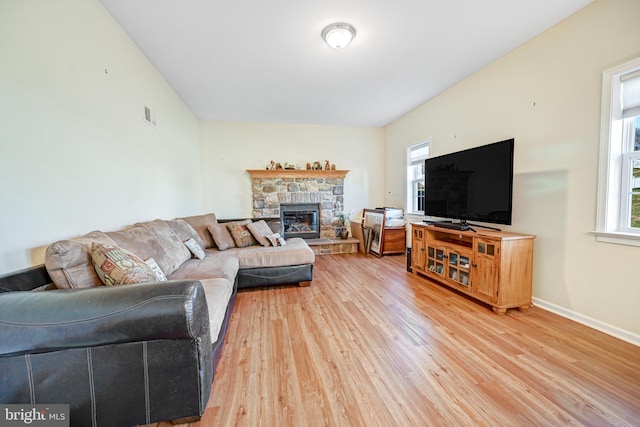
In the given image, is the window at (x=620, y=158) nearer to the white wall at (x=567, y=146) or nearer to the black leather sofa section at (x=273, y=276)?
the white wall at (x=567, y=146)

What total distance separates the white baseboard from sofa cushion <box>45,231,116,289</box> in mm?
3616

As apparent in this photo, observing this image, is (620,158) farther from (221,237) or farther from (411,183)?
(221,237)

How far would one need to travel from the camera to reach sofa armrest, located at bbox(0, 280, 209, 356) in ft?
3.21

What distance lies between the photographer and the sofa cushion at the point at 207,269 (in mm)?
2156

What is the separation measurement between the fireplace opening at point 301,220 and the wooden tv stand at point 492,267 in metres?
2.89

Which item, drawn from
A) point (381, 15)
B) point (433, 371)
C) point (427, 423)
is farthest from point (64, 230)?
point (381, 15)

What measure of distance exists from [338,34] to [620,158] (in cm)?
250

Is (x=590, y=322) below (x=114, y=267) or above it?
below

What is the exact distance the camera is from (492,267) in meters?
2.38

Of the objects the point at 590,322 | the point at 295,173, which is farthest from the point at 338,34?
the point at 590,322

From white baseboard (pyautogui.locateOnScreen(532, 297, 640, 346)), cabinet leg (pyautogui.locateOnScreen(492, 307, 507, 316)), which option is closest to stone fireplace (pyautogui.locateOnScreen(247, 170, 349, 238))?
cabinet leg (pyautogui.locateOnScreen(492, 307, 507, 316))

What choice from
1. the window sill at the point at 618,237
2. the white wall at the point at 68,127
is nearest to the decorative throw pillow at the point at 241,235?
the white wall at the point at 68,127

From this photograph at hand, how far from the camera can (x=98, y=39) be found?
1.95 metres

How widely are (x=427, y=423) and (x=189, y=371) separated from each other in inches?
46.1
